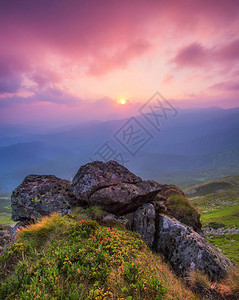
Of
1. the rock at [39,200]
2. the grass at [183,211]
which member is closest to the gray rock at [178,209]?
the grass at [183,211]

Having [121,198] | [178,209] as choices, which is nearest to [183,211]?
[178,209]

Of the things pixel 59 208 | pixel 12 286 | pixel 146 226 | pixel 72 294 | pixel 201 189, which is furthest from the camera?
pixel 201 189

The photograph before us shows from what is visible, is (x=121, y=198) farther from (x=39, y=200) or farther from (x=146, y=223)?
(x=39, y=200)

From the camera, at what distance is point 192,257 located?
9.18 m

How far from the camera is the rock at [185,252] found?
876 cm

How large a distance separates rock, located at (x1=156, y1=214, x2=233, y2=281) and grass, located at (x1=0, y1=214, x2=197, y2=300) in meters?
3.15

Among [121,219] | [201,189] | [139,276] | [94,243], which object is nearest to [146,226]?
[121,219]

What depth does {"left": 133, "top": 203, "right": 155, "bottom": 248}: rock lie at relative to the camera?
10.8 meters

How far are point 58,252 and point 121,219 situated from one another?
581cm

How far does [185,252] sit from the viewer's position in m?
9.55

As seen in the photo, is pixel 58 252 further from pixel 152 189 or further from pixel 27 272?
pixel 152 189

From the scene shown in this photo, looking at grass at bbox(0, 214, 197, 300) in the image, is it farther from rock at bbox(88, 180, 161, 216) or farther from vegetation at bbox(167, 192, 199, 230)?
vegetation at bbox(167, 192, 199, 230)

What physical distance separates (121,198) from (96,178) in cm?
260

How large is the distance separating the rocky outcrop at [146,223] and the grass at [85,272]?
10.3 ft
